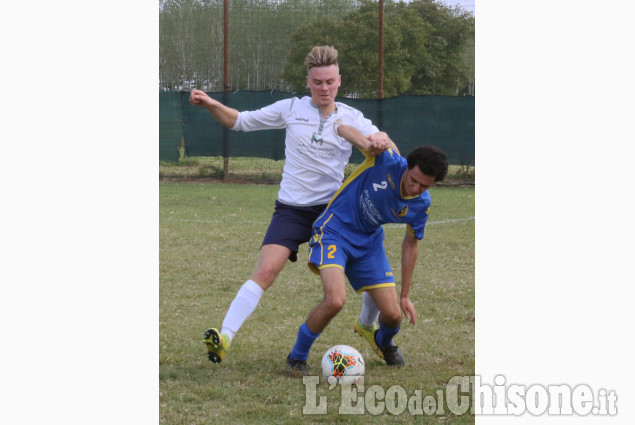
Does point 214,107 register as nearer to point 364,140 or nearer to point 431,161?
point 364,140

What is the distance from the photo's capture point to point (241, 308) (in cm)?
443

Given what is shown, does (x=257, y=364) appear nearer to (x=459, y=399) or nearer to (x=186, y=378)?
(x=186, y=378)

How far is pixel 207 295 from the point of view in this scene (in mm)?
6426

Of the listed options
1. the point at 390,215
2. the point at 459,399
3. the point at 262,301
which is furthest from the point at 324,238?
the point at 262,301

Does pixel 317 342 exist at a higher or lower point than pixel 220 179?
lower

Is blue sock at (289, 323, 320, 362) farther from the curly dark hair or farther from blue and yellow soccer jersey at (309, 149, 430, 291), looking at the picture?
the curly dark hair

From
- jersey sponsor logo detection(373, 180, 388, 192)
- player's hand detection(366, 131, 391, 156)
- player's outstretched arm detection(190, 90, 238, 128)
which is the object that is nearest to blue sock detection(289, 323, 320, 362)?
jersey sponsor logo detection(373, 180, 388, 192)

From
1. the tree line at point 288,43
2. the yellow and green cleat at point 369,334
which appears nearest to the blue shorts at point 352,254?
the yellow and green cleat at point 369,334

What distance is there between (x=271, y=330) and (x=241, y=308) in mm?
1029

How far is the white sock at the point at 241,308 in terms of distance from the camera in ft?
14.4

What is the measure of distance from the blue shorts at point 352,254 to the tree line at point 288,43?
452 inches

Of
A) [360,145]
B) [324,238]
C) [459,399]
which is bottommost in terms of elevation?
[459,399]

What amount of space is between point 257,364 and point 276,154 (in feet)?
36.4

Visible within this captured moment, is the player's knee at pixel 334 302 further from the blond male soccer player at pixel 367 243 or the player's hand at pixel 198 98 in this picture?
the player's hand at pixel 198 98
